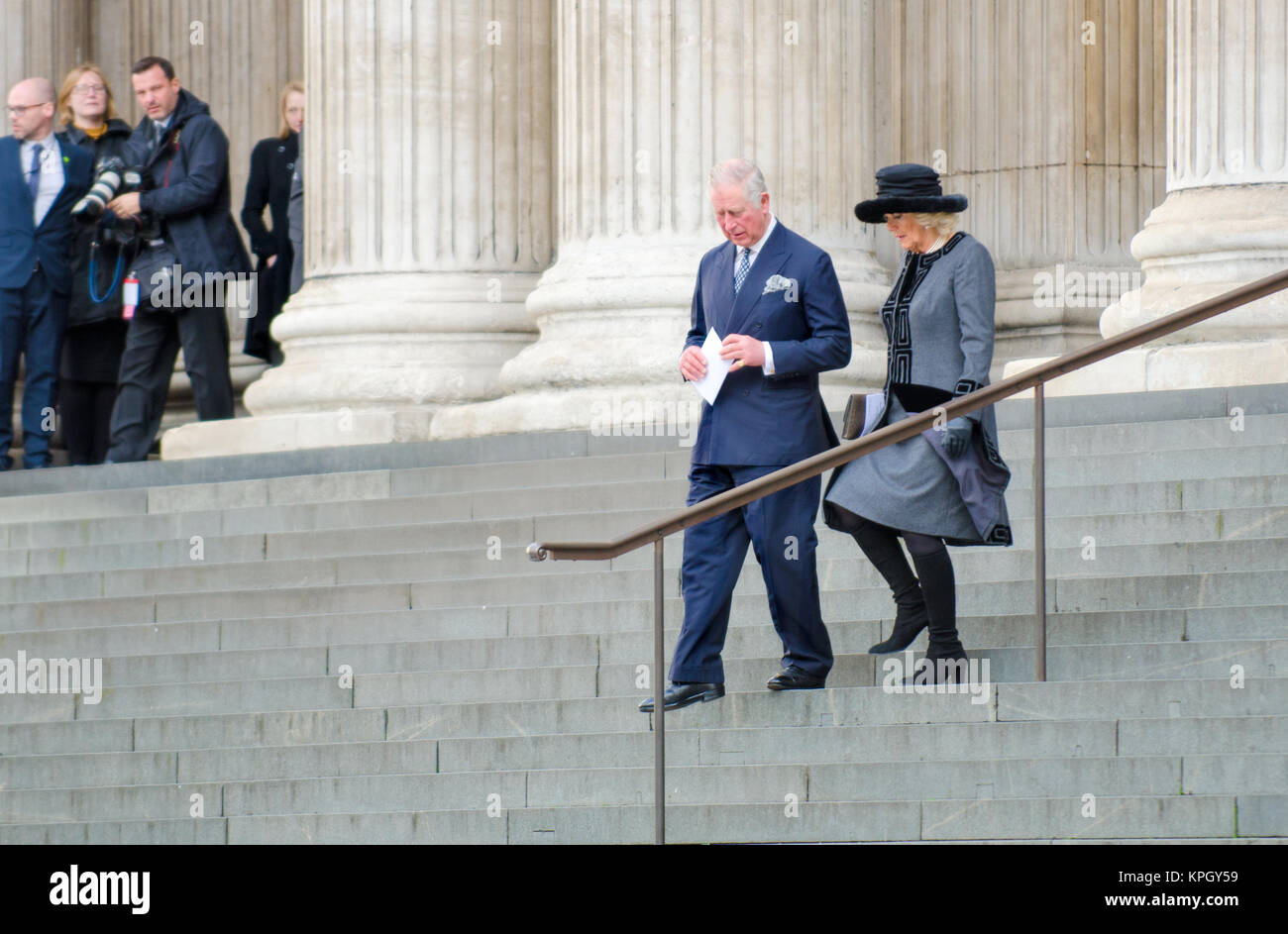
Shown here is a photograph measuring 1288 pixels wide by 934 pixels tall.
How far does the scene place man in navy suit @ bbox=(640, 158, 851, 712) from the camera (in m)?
8.77

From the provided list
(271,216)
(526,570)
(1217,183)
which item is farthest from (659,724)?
(271,216)

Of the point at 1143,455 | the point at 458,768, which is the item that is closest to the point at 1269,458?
the point at 1143,455

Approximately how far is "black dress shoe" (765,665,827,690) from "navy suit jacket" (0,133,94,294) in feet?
23.6

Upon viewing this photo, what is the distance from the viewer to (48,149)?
14.9 m

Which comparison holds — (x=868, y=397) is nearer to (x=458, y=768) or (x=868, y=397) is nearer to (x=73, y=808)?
(x=458, y=768)

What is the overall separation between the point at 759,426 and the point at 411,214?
5959 millimetres

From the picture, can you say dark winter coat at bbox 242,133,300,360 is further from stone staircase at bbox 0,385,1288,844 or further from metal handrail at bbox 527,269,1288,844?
metal handrail at bbox 527,269,1288,844

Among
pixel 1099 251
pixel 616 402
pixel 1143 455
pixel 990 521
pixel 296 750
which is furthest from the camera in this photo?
pixel 1099 251

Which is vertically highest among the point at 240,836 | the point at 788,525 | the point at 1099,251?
the point at 1099,251

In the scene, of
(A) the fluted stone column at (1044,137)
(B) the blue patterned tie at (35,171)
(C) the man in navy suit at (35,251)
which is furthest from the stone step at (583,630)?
(A) the fluted stone column at (1044,137)

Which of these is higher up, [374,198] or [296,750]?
[374,198]

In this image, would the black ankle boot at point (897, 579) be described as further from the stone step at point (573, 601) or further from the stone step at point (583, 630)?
the stone step at point (573, 601)

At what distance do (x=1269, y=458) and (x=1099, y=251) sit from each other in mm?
6399

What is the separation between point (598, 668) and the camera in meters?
9.52
